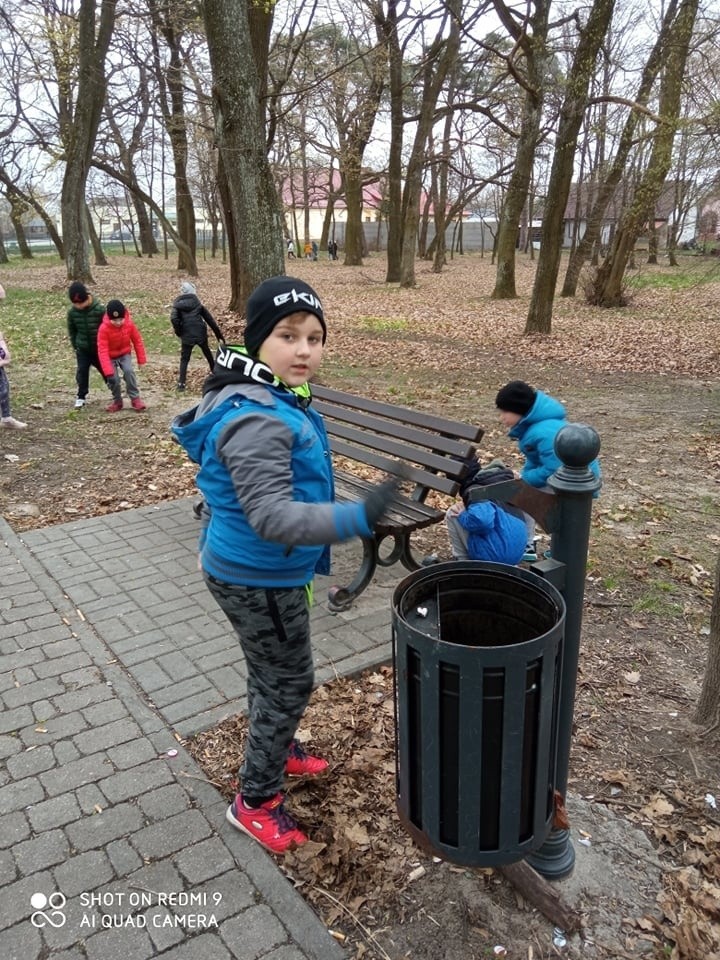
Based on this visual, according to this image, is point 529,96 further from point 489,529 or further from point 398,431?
point 489,529

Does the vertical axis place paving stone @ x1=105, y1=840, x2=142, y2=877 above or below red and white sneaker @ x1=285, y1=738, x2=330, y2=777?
below

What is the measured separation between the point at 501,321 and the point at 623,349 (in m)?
3.82

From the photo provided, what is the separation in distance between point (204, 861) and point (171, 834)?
0.63 ft

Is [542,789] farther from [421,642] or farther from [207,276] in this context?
[207,276]

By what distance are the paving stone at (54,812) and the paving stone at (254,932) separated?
0.80m

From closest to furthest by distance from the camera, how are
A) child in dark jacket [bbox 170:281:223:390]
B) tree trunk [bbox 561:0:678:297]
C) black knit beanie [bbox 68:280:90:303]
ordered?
black knit beanie [bbox 68:280:90:303], child in dark jacket [bbox 170:281:223:390], tree trunk [bbox 561:0:678:297]

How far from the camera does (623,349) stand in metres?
13.0

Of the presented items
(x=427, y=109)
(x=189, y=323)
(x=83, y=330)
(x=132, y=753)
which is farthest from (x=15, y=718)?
(x=427, y=109)

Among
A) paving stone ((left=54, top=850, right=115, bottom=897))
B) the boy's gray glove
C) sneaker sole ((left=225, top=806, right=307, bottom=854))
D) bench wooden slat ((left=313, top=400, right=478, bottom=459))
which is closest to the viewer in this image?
the boy's gray glove

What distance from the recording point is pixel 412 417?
15.6ft

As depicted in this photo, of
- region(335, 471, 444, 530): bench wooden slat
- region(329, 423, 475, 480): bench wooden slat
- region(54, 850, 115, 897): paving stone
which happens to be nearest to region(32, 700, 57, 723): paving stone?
region(54, 850, 115, 897): paving stone

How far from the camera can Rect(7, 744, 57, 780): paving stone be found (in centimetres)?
290

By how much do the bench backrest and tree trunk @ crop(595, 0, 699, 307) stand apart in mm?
9690

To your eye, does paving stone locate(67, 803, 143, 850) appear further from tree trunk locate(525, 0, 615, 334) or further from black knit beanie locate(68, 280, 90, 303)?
tree trunk locate(525, 0, 615, 334)
